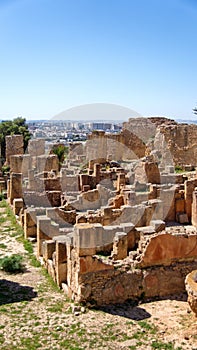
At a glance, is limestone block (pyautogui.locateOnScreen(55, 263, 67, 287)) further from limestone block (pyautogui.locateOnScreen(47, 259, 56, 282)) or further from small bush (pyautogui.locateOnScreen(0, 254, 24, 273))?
small bush (pyautogui.locateOnScreen(0, 254, 24, 273))

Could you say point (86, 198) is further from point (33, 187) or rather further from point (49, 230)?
point (49, 230)

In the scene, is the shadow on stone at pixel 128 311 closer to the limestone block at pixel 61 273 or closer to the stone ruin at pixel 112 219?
the stone ruin at pixel 112 219

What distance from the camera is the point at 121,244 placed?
505 inches

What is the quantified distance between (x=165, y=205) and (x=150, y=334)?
30.9ft

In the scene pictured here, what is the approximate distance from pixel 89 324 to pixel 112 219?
307 inches

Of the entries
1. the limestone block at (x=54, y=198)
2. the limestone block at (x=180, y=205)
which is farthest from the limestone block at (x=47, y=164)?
the limestone block at (x=180, y=205)

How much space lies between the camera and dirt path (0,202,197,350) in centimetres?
848

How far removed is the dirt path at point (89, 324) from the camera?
8.48 m

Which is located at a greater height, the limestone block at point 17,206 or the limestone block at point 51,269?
the limestone block at point 17,206

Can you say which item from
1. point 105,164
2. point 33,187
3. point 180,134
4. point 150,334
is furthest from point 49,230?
point 180,134

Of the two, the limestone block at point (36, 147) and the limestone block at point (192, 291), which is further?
the limestone block at point (36, 147)

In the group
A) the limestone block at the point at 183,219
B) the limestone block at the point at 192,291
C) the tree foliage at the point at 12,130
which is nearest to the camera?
the limestone block at the point at 192,291

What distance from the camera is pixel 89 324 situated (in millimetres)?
9234

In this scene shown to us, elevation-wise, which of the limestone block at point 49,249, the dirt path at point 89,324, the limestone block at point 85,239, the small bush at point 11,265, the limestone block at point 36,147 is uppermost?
the limestone block at point 36,147
